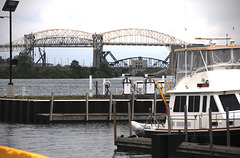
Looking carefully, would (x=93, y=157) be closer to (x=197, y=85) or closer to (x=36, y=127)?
(x=197, y=85)

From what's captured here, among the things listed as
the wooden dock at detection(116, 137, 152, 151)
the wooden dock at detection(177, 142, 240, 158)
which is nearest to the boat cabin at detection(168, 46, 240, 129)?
the wooden dock at detection(116, 137, 152, 151)

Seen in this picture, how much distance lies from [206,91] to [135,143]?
365 cm

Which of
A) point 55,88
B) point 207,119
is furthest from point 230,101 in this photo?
point 55,88

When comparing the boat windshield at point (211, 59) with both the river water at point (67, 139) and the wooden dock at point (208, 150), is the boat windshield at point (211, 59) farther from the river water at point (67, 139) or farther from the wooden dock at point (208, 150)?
the river water at point (67, 139)

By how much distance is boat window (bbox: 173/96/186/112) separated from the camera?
19.7 metres

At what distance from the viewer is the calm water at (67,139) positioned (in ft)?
76.9

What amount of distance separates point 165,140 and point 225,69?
10.5 m

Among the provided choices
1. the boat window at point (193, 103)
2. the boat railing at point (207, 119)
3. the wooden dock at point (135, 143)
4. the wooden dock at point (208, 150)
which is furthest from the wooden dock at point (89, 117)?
the wooden dock at point (208, 150)

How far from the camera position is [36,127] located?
32250mm

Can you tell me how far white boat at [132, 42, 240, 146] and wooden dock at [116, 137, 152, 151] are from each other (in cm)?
80

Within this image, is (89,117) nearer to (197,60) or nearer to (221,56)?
(197,60)

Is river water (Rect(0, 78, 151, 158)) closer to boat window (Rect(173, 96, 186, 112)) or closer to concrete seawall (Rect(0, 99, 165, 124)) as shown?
concrete seawall (Rect(0, 99, 165, 124))

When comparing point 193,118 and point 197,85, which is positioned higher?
point 197,85

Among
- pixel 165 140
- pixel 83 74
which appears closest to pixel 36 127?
pixel 165 140
